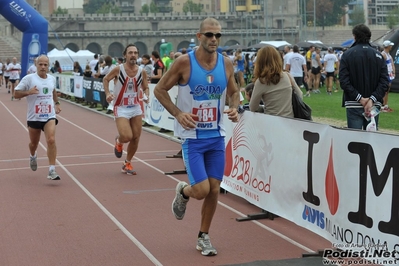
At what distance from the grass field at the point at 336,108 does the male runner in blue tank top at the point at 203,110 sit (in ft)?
33.7

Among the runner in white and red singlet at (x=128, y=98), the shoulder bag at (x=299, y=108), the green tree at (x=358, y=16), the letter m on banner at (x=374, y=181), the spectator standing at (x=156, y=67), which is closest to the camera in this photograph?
the letter m on banner at (x=374, y=181)

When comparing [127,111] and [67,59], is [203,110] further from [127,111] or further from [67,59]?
[67,59]

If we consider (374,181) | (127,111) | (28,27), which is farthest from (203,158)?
(28,27)

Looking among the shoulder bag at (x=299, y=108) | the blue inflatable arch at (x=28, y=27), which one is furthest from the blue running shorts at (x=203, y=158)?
Result: the blue inflatable arch at (x=28, y=27)

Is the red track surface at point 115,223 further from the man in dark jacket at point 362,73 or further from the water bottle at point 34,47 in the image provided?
the water bottle at point 34,47

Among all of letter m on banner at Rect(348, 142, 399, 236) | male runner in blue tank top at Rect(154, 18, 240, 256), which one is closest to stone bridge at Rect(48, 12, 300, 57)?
male runner in blue tank top at Rect(154, 18, 240, 256)

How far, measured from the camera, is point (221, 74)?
734 centimetres

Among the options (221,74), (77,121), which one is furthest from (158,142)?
(221,74)

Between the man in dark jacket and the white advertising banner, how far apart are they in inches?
52.6

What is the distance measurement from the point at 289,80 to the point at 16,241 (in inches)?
140

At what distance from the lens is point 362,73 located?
31.9 ft

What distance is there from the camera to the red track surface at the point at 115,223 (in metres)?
7.46

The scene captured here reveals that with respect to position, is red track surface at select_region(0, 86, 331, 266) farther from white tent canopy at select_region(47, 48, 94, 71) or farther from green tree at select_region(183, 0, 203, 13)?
green tree at select_region(183, 0, 203, 13)

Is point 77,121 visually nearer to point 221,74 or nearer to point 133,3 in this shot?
point 221,74
